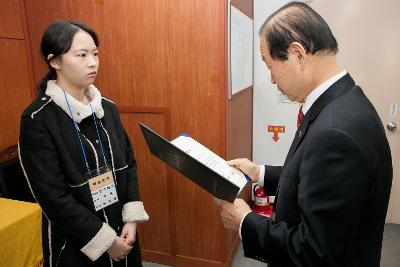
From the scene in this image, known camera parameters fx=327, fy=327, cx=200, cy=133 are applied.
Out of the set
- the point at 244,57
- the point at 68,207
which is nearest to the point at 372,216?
the point at 68,207

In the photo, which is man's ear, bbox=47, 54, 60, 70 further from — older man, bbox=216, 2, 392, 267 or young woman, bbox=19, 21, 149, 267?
older man, bbox=216, 2, 392, 267

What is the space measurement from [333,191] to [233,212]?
0.38 metres

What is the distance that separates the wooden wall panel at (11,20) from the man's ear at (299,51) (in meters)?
2.15

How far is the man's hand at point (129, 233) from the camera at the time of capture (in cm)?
149

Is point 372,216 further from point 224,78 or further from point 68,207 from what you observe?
point 224,78

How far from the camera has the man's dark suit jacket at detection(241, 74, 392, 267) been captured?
77 cm

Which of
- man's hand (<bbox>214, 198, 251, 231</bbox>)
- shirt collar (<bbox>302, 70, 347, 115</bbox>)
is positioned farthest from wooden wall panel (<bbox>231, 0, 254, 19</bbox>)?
man's hand (<bbox>214, 198, 251, 231</bbox>)

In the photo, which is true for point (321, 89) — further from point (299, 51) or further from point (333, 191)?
point (333, 191)

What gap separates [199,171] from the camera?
108 centimetres

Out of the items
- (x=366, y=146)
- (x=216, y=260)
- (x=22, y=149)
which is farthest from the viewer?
(x=216, y=260)

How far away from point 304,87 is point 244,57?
1584mm

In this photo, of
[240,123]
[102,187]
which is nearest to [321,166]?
[102,187]

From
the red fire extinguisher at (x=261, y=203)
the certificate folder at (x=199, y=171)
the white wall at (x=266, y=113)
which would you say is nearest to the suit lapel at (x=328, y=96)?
the certificate folder at (x=199, y=171)

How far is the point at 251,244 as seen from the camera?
96cm
